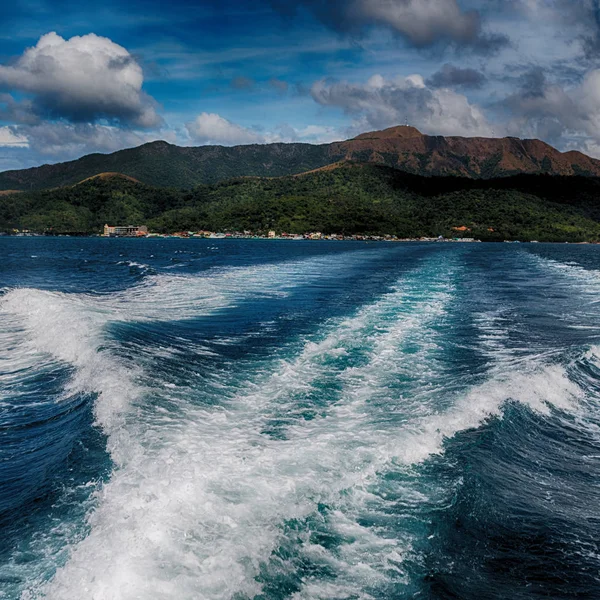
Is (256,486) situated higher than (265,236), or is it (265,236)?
(265,236)

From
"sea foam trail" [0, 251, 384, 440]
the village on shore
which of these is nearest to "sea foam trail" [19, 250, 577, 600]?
"sea foam trail" [0, 251, 384, 440]

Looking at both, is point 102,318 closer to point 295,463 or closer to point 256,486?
point 295,463

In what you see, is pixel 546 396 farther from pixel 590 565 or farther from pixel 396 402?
pixel 590 565

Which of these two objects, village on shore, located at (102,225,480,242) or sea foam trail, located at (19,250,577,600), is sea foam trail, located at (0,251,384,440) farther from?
village on shore, located at (102,225,480,242)

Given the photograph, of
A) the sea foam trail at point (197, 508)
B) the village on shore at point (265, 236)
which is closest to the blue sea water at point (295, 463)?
the sea foam trail at point (197, 508)

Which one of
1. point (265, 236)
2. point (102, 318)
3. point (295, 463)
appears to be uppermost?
point (265, 236)

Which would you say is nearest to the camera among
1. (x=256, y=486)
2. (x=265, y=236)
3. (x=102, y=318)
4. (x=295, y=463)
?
(x=256, y=486)

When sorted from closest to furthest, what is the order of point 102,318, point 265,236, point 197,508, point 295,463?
point 197,508 < point 295,463 < point 102,318 < point 265,236

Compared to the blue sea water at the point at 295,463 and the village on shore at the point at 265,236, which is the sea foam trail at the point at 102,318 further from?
the village on shore at the point at 265,236

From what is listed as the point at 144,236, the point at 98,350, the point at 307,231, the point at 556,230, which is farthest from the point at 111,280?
the point at 556,230

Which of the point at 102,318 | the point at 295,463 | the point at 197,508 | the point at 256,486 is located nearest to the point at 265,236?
the point at 102,318
